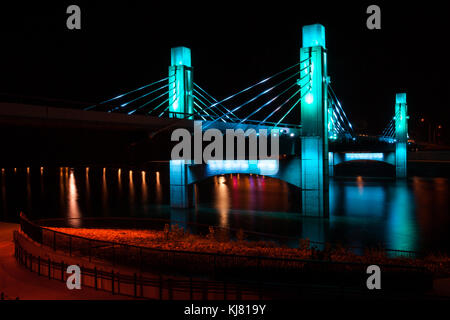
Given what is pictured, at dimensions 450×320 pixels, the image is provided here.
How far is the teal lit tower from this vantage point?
30.0 metres

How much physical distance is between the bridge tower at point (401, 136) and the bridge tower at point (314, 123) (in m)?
41.0

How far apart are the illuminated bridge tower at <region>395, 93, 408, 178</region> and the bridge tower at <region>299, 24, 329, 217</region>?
1612 inches

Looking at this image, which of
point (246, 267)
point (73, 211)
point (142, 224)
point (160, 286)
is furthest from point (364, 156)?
point (160, 286)

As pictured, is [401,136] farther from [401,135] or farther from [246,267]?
[246,267]

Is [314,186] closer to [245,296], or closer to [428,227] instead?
[428,227]

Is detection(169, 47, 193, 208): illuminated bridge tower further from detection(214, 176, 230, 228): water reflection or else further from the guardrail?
the guardrail

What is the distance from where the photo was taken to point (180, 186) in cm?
3108

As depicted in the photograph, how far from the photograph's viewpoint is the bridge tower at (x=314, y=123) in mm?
26812

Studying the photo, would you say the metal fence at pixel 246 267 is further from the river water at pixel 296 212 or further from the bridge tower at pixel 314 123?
the bridge tower at pixel 314 123

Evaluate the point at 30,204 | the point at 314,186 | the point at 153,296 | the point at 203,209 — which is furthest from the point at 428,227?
the point at 30,204

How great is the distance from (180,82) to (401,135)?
4604 cm

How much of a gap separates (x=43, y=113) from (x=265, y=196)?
26556 millimetres

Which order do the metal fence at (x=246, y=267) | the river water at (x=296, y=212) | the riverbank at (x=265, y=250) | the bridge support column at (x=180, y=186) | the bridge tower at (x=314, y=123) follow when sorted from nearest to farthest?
1. the metal fence at (x=246, y=267)
2. the riverbank at (x=265, y=250)
3. the river water at (x=296, y=212)
4. the bridge tower at (x=314, y=123)
5. the bridge support column at (x=180, y=186)

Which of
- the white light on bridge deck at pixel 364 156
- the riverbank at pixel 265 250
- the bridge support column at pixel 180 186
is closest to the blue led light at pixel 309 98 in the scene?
the bridge support column at pixel 180 186
